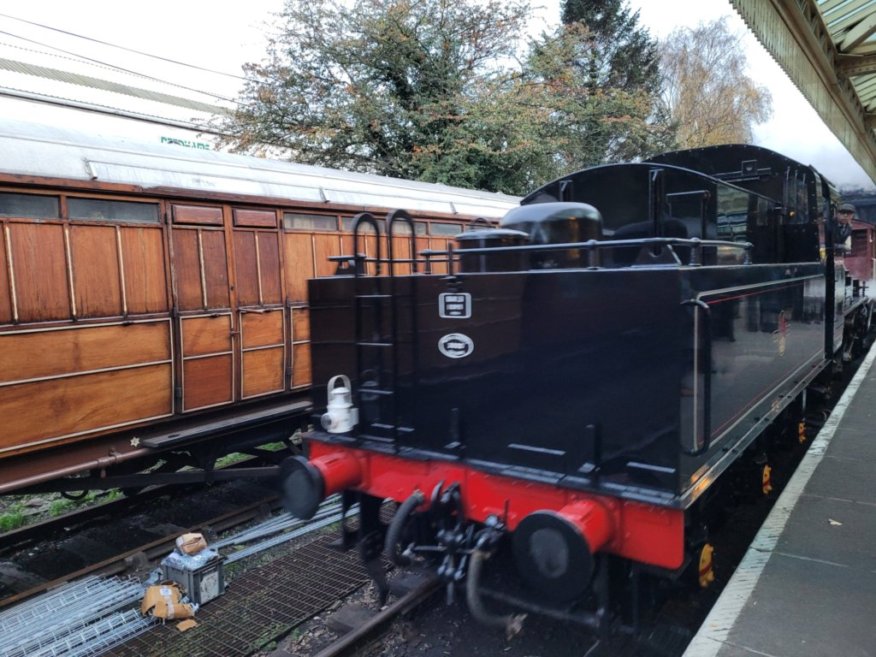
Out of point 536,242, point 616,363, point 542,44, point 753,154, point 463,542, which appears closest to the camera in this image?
point 616,363

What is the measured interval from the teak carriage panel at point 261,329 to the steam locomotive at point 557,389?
2270mm

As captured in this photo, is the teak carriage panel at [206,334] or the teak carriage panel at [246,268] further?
the teak carriage panel at [246,268]

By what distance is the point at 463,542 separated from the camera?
9.56 feet

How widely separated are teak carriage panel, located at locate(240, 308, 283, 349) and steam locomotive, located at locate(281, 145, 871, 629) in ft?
7.45

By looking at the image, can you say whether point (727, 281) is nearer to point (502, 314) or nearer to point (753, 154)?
point (502, 314)

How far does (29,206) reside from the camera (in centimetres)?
425

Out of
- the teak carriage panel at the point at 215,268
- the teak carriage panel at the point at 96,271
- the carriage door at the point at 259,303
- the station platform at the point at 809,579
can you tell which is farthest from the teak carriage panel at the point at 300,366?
the station platform at the point at 809,579

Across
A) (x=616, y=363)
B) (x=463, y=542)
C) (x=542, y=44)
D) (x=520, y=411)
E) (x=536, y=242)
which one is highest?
(x=542, y=44)

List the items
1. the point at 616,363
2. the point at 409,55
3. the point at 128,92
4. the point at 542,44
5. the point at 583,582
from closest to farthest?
1. the point at 583,582
2. the point at 616,363
3. the point at 409,55
4. the point at 542,44
5. the point at 128,92

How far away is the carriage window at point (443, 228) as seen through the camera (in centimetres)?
818

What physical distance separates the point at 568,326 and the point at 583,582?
3.64 feet

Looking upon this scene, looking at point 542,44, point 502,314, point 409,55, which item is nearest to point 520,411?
point 502,314

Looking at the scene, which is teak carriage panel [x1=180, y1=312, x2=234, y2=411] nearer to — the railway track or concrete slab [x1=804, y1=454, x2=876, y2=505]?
the railway track

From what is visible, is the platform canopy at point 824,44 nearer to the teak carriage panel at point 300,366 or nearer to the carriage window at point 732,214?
the carriage window at point 732,214
